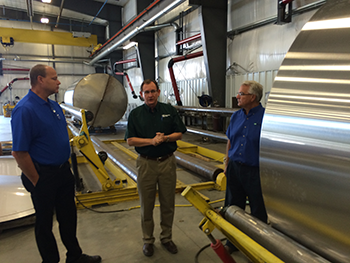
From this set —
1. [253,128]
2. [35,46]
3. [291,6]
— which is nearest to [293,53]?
[253,128]

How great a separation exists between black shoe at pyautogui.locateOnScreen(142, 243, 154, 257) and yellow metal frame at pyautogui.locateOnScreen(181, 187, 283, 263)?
3.33ft

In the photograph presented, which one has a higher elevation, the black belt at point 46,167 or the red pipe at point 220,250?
the black belt at point 46,167

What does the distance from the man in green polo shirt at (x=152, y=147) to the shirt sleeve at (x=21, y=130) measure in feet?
2.46

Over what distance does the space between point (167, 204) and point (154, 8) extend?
22.4 ft

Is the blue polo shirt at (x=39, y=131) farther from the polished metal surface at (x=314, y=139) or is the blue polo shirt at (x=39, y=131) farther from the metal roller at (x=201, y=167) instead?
the metal roller at (x=201, y=167)

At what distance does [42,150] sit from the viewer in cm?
184

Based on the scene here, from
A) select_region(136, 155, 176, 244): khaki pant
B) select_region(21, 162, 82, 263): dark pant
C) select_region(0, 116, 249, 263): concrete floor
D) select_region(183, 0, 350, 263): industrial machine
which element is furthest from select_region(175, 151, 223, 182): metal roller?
select_region(183, 0, 350, 263): industrial machine

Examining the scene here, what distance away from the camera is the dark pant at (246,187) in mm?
1865

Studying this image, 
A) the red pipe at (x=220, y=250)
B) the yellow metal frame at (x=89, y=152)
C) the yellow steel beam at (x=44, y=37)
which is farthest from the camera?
the yellow steel beam at (x=44, y=37)

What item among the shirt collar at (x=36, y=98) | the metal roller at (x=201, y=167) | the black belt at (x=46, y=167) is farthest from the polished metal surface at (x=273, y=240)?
the metal roller at (x=201, y=167)

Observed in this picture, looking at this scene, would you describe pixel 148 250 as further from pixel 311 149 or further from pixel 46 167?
pixel 311 149

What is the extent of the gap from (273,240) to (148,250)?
4.82 ft

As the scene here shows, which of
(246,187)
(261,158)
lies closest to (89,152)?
(246,187)

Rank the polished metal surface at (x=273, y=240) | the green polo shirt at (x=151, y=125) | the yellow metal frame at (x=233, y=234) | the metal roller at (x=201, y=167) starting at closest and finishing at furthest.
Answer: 1. the polished metal surface at (x=273, y=240)
2. the yellow metal frame at (x=233, y=234)
3. the green polo shirt at (x=151, y=125)
4. the metal roller at (x=201, y=167)
